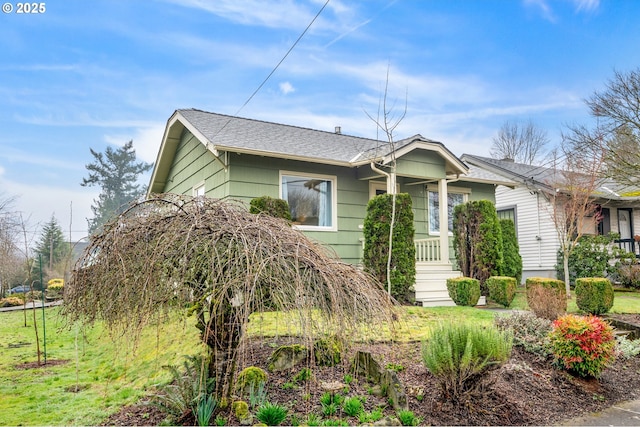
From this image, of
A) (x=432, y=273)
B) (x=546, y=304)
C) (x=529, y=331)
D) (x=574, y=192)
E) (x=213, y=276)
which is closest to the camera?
(x=213, y=276)

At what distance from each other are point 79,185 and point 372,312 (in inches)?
1426

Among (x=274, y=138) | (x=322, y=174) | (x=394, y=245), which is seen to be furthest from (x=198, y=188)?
(x=394, y=245)

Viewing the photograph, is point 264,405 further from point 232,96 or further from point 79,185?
point 79,185

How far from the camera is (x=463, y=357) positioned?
12.8 ft

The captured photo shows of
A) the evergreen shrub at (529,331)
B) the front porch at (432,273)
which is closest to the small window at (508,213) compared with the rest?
the front porch at (432,273)

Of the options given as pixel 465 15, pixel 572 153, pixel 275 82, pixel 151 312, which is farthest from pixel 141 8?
pixel 572 153

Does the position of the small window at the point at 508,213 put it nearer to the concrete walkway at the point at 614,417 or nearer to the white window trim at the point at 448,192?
the white window trim at the point at 448,192

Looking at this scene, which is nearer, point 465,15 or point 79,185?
point 465,15

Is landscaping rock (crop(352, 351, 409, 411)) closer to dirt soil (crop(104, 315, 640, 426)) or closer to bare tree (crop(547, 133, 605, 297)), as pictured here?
dirt soil (crop(104, 315, 640, 426))

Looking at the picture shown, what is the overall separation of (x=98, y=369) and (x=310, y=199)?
5.93 m

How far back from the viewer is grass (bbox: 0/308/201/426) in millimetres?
3938

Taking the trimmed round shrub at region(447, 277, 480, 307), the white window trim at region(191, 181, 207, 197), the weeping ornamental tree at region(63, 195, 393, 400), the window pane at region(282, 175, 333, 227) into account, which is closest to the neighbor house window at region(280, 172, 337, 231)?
the window pane at region(282, 175, 333, 227)

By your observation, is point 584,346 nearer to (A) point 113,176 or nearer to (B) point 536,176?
(B) point 536,176

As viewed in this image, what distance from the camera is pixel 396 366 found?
4.69 m
